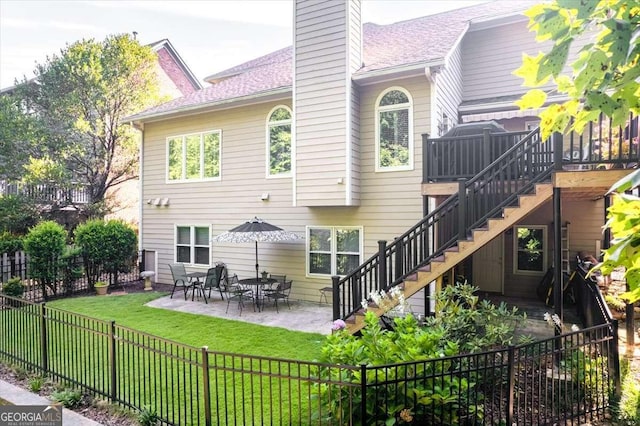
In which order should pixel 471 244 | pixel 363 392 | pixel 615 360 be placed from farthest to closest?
pixel 471 244 → pixel 615 360 → pixel 363 392

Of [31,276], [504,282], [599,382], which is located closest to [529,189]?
[599,382]

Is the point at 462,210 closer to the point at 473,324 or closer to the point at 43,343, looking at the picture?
the point at 473,324

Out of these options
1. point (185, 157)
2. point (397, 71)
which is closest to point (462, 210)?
point (397, 71)

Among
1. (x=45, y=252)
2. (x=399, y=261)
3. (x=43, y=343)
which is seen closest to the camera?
(x=43, y=343)

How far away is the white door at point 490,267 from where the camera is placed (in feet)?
33.7

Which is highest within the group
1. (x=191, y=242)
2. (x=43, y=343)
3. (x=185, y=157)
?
(x=185, y=157)

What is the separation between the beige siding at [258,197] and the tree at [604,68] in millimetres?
7388

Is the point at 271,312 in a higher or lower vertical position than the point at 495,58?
A: lower

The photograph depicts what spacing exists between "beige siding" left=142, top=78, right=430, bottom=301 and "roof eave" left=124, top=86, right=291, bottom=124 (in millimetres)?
263

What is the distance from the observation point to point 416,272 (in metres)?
6.59

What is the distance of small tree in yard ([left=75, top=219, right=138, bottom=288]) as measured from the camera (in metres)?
12.1

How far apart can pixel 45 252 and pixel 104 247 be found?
1.72 meters

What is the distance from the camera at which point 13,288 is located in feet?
33.7

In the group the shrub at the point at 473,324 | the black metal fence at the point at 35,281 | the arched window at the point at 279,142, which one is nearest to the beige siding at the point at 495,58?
the arched window at the point at 279,142
